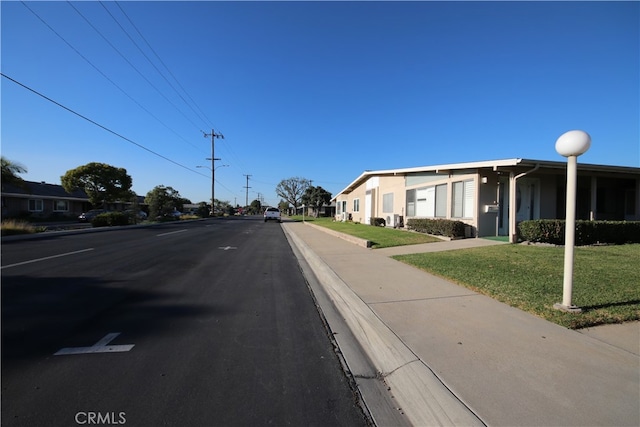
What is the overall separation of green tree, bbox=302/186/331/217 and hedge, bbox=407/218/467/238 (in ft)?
214

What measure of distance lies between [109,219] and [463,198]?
25.1 meters

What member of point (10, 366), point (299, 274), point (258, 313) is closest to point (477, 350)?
point (258, 313)

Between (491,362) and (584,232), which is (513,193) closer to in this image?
(584,232)

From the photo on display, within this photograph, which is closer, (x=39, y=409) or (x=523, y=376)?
(x=39, y=409)

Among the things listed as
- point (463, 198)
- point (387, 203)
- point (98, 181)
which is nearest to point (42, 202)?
point (98, 181)

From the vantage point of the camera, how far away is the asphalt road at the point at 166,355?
105 inches

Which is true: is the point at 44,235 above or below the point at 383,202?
below

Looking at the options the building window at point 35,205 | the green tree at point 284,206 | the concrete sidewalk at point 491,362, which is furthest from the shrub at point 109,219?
the green tree at point 284,206

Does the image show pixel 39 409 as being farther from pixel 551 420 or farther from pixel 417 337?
pixel 551 420

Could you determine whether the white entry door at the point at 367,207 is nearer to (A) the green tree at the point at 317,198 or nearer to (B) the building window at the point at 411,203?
(B) the building window at the point at 411,203

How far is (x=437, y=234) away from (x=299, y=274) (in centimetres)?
898

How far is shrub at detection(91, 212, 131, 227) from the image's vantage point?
24891mm

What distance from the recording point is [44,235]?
17734 millimetres

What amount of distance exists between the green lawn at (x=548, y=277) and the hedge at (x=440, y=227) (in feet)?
10.6
